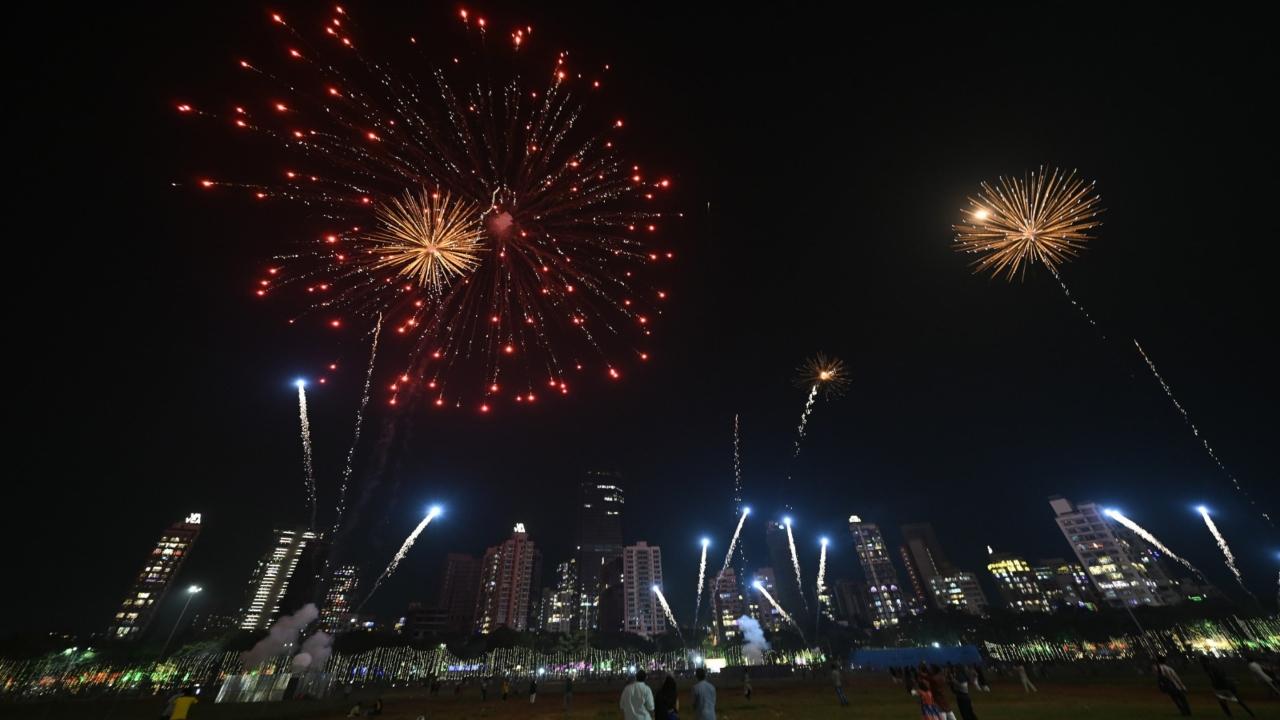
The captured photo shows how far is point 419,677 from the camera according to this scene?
241 ft

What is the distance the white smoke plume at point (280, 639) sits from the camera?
4600 cm

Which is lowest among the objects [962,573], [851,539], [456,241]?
[456,241]

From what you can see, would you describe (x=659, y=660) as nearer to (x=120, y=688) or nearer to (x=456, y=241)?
(x=120, y=688)

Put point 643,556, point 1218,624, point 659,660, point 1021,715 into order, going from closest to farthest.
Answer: point 1021,715, point 1218,624, point 659,660, point 643,556

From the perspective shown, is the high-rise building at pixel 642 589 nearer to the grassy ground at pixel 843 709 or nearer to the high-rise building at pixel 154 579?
the high-rise building at pixel 154 579

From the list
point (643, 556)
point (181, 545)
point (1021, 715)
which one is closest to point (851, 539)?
point (643, 556)

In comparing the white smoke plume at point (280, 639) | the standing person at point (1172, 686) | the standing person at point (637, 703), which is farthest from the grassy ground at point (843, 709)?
the white smoke plume at point (280, 639)

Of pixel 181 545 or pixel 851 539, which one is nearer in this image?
pixel 181 545

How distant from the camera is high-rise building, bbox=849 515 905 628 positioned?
17338cm

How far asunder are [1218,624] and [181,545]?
245543mm

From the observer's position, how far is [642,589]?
188m

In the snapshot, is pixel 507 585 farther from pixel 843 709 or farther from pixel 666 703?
pixel 666 703

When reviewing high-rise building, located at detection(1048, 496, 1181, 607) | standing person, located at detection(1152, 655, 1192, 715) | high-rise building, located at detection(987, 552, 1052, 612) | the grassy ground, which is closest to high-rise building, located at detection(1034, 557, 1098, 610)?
high-rise building, located at detection(987, 552, 1052, 612)

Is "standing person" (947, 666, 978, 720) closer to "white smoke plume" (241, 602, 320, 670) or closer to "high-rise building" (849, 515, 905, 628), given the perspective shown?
"white smoke plume" (241, 602, 320, 670)
